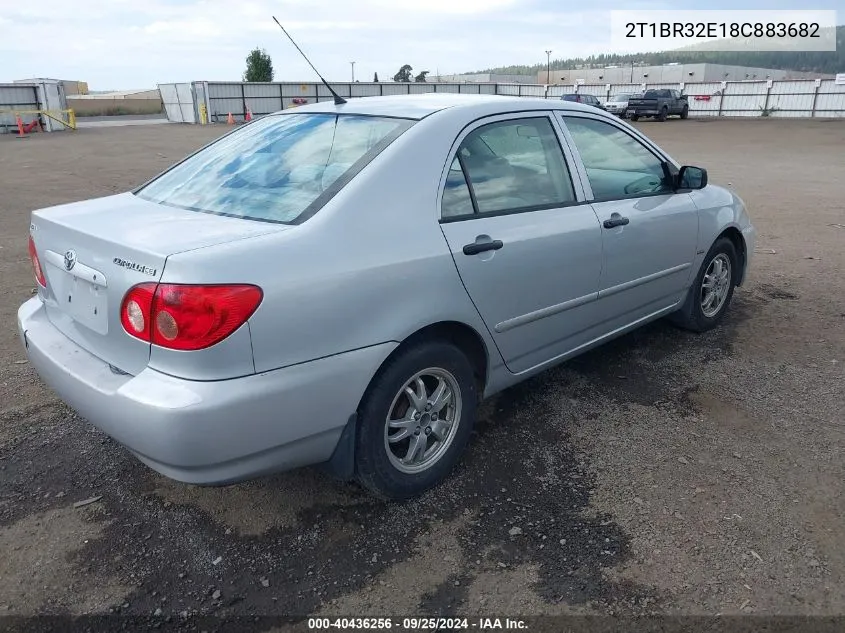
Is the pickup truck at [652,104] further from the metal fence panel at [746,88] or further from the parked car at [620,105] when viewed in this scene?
the metal fence panel at [746,88]

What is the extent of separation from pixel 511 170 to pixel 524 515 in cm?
159

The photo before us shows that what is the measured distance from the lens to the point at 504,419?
365 centimetres

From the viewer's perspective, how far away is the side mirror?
4199 mm

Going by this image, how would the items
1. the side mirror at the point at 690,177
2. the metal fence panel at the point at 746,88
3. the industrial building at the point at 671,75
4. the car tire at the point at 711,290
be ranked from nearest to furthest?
the side mirror at the point at 690,177 < the car tire at the point at 711,290 < the metal fence panel at the point at 746,88 < the industrial building at the point at 671,75

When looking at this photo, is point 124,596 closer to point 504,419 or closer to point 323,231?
point 323,231

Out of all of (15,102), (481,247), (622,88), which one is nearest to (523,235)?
(481,247)

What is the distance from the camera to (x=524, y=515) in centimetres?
281

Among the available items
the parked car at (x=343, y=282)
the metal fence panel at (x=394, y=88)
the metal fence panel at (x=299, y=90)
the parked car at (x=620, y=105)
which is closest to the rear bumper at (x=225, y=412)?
the parked car at (x=343, y=282)

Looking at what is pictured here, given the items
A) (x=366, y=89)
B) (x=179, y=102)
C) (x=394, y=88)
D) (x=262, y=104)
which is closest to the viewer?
(x=179, y=102)

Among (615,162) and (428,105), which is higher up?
(428,105)

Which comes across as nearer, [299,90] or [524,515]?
[524,515]

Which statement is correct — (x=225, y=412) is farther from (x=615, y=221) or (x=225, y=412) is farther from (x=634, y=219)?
(x=634, y=219)

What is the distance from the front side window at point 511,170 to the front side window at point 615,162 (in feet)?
0.74

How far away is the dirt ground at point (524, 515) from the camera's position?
238cm
